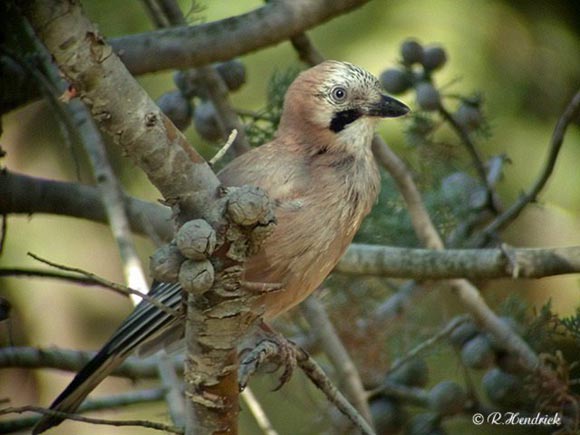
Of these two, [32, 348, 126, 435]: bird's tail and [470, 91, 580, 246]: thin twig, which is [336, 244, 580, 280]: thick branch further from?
[32, 348, 126, 435]: bird's tail

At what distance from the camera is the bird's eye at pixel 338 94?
10.9 feet

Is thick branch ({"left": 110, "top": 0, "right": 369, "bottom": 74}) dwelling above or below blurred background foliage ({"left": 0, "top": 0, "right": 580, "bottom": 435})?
above

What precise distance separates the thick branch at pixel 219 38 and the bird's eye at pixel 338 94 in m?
0.30

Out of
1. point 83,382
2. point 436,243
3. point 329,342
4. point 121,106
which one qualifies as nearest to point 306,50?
point 436,243

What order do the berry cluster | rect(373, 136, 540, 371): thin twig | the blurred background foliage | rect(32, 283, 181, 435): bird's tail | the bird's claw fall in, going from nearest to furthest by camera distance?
the bird's claw < rect(32, 283, 181, 435): bird's tail < rect(373, 136, 540, 371): thin twig < the berry cluster < the blurred background foliage

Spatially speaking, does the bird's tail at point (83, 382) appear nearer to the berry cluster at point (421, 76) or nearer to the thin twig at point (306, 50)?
the thin twig at point (306, 50)

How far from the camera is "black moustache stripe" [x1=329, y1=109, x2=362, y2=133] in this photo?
10.8 feet

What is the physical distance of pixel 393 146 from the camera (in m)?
4.79

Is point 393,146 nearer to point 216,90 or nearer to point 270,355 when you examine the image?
point 216,90

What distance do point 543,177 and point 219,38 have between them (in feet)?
3.70

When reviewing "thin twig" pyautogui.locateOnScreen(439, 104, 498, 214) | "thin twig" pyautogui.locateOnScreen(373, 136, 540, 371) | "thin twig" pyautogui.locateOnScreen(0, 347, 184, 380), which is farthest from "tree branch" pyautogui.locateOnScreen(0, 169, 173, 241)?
"thin twig" pyautogui.locateOnScreen(439, 104, 498, 214)

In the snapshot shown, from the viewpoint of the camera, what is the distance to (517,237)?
491cm

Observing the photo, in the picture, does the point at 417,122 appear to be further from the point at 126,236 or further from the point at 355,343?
the point at 126,236

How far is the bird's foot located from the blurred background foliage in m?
1.32
